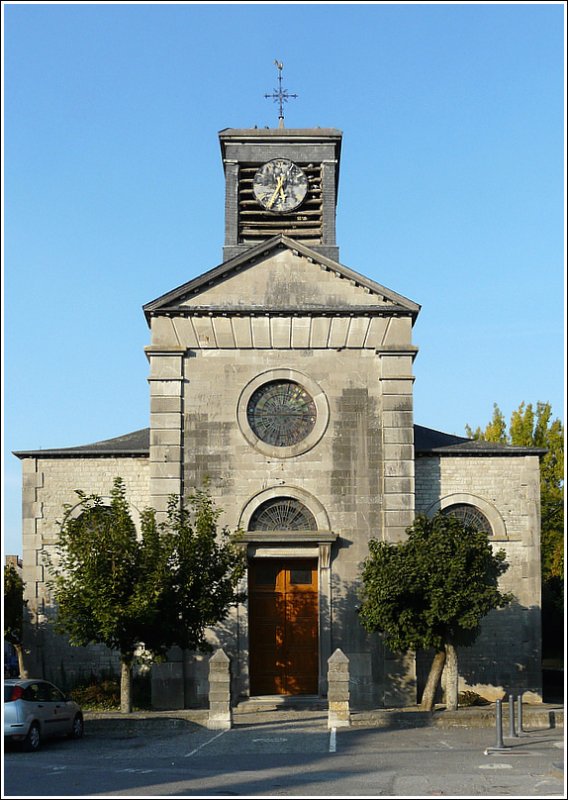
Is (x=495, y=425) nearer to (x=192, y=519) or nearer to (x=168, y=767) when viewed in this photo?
(x=192, y=519)

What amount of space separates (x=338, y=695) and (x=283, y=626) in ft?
17.4

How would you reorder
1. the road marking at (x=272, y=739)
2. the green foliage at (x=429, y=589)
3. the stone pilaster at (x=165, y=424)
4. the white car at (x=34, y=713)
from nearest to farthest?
the white car at (x=34, y=713)
the road marking at (x=272, y=739)
the green foliage at (x=429, y=589)
the stone pilaster at (x=165, y=424)

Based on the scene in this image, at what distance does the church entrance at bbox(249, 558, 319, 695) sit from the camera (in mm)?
27938

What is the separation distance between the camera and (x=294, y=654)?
2808cm

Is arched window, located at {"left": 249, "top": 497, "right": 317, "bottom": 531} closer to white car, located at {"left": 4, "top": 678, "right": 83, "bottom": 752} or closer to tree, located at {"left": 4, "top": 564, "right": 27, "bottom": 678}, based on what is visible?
tree, located at {"left": 4, "top": 564, "right": 27, "bottom": 678}

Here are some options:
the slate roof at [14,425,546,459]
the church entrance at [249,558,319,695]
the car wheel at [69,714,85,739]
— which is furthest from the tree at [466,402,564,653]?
the car wheel at [69,714,85,739]

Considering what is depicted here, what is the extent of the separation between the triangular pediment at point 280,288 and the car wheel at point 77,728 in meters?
11.0

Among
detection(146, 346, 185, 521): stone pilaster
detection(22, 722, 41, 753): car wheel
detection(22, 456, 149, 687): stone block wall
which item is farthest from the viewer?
detection(22, 456, 149, 687): stone block wall

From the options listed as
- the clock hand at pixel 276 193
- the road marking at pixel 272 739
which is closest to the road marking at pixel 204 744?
the road marking at pixel 272 739

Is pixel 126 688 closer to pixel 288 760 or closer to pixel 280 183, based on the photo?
pixel 288 760

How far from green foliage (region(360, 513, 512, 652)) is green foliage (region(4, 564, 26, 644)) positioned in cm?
1016

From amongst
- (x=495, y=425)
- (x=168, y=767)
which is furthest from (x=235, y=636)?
(x=495, y=425)

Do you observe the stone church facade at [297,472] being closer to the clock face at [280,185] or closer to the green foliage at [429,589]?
the green foliage at [429,589]

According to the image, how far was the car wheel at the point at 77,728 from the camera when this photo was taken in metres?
21.6
